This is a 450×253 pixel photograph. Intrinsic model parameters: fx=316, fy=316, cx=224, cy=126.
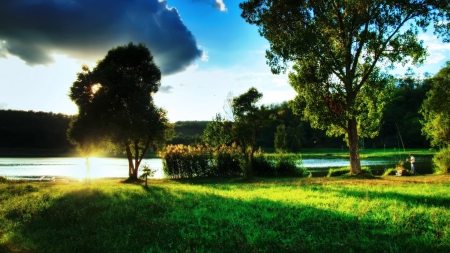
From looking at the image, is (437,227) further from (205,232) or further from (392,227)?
(205,232)

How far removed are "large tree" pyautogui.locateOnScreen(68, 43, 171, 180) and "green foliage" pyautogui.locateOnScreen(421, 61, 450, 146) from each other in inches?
1072

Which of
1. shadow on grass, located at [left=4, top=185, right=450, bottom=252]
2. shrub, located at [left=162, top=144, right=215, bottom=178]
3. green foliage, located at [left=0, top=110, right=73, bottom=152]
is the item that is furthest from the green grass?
green foliage, located at [left=0, top=110, right=73, bottom=152]

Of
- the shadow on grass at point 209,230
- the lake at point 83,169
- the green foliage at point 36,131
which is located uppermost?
the green foliage at point 36,131

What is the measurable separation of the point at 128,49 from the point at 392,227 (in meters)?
29.3

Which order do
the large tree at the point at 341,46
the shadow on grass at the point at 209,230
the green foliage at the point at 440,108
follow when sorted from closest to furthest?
the shadow on grass at the point at 209,230 < the large tree at the point at 341,46 < the green foliage at the point at 440,108

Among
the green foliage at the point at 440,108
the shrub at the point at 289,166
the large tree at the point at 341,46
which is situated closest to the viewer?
the large tree at the point at 341,46

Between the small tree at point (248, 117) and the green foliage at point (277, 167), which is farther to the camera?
the green foliage at point (277, 167)

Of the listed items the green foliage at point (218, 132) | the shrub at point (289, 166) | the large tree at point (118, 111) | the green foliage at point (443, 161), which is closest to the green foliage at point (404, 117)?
the green foliage at point (443, 161)

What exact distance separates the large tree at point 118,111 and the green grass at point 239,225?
1770cm

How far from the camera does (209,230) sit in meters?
6.72

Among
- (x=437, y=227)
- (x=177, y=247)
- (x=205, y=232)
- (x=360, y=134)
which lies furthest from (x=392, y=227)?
(x=360, y=134)

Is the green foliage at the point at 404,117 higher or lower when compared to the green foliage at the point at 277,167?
higher

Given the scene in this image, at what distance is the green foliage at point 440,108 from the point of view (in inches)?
1241

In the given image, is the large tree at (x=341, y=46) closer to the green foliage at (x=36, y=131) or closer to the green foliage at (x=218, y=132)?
the green foliage at (x=218, y=132)
